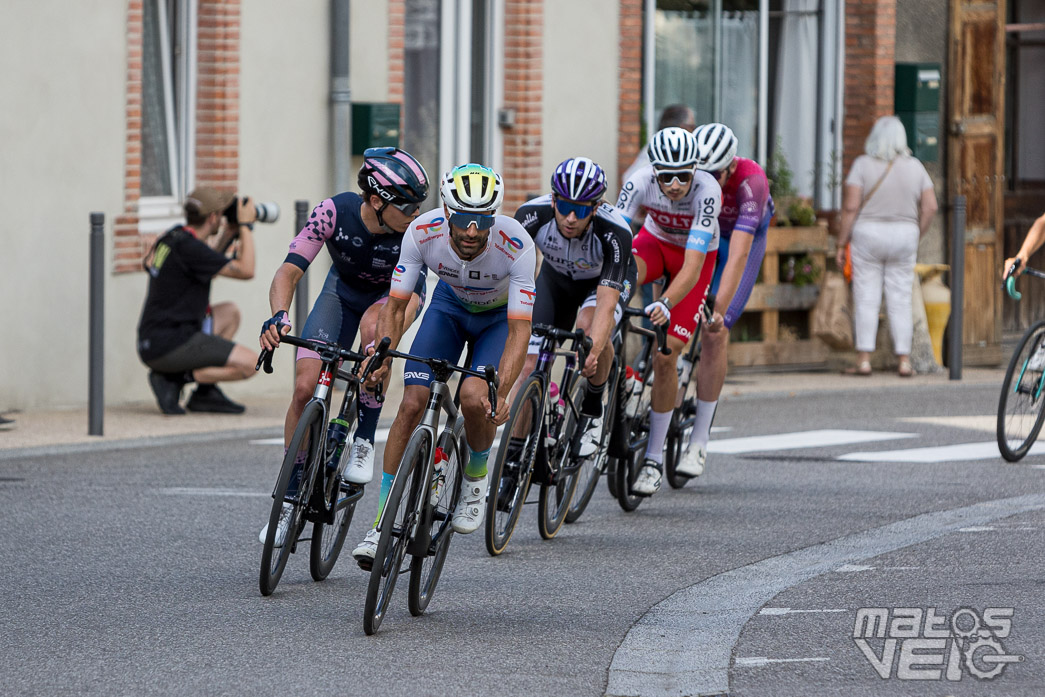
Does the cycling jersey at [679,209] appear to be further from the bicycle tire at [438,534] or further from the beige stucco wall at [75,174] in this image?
the beige stucco wall at [75,174]

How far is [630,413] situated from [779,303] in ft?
26.3

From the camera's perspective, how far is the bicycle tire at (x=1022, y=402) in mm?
10945

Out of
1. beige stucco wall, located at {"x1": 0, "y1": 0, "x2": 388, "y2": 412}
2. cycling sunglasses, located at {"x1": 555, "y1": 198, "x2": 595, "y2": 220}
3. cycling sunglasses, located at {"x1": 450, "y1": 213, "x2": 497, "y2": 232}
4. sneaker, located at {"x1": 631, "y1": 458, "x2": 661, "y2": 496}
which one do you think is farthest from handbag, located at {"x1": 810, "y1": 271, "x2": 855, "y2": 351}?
cycling sunglasses, located at {"x1": 450, "y1": 213, "x2": 497, "y2": 232}

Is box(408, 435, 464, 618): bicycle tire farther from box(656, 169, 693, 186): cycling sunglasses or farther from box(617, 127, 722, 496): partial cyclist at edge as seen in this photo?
box(656, 169, 693, 186): cycling sunglasses

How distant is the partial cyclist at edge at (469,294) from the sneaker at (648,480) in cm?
208

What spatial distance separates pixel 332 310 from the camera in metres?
7.98

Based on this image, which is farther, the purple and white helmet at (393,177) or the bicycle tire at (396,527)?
the purple and white helmet at (393,177)

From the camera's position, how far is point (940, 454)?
38.3ft

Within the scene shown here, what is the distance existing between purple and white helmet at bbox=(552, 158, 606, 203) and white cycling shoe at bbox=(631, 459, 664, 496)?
1.82 metres

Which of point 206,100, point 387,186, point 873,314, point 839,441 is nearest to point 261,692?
point 387,186

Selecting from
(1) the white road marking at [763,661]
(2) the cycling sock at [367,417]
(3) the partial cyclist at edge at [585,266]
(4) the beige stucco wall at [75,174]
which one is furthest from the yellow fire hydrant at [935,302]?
(1) the white road marking at [763,661]

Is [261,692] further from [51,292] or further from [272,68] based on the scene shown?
[272,68]

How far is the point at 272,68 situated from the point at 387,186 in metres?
7.46

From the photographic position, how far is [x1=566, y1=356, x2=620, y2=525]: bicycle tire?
349 inches
